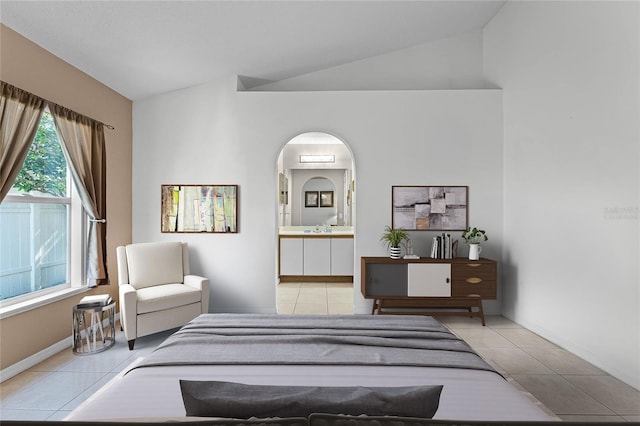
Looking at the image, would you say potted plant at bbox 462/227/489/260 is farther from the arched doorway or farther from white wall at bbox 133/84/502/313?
the arched doorway

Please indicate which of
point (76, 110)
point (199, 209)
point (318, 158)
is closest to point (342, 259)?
point (318, 158)

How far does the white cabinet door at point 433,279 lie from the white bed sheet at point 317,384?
7.21 ft

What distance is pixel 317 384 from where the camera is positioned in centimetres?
139

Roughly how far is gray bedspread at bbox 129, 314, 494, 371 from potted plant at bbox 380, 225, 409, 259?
67.1 inches

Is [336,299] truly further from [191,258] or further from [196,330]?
[196,330]

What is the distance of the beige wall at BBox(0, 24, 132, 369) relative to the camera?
256 cm

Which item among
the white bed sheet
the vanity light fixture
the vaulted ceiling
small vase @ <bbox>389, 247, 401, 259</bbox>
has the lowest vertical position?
the white bed sheet

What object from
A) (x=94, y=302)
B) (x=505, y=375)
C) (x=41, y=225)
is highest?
(x=41, y=225)

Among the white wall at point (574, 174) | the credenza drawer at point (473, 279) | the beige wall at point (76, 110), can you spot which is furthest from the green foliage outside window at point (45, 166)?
the white wall at point (574, 174)

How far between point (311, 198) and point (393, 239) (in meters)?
2.92

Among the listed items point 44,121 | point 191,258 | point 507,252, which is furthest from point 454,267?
point 44,121

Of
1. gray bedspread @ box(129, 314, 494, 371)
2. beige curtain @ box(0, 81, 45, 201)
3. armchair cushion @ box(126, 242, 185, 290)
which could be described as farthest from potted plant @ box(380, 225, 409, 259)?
beige curtain @ box(0, 81, 45, 201)

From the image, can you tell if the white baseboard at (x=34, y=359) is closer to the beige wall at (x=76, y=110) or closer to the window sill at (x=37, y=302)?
the beige wall at (x=76, y=110)

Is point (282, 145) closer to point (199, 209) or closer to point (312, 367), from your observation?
point (199, 209)
